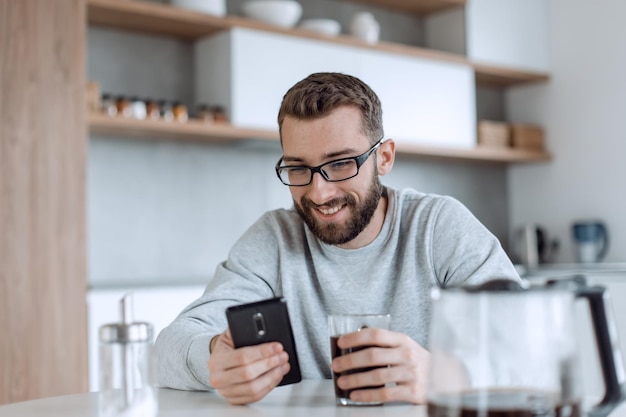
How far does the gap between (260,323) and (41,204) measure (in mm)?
2018

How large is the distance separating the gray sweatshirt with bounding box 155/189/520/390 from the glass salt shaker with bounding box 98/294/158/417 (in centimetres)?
54

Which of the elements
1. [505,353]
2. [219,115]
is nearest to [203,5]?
[219,115]

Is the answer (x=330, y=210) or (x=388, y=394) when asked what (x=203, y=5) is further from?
(x=388, y=394)

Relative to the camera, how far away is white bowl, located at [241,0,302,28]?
3836mm

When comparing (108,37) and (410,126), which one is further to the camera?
(410,126)

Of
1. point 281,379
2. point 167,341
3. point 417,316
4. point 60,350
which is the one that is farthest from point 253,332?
point 60,350

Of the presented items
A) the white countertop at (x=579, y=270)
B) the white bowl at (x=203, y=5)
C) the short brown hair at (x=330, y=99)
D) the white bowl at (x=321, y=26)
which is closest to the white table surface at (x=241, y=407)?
the short brown hair at (x=330, y=99)

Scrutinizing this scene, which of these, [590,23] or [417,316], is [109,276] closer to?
[417,316]

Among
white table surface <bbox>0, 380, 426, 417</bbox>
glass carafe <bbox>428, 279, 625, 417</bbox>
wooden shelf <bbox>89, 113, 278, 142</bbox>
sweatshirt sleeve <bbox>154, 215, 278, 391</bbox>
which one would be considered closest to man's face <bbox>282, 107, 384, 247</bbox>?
sweatshirt sleeve <bbox>154, 215, 278, 391</bbox>

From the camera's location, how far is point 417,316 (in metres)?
1.73

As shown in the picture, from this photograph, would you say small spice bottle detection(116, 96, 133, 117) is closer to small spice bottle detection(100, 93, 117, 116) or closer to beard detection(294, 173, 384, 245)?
small spice bottle detection(100, 93, 117, 116)

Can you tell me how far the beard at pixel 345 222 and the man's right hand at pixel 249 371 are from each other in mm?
500

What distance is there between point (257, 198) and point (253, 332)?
2.84 m

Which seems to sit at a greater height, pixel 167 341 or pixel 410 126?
pixel 410 126
